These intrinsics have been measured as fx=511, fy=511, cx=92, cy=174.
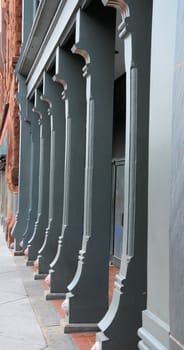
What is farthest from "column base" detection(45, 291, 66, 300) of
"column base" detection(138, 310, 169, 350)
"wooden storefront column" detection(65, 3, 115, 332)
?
"column base" detection(138, 310, 169, 350)

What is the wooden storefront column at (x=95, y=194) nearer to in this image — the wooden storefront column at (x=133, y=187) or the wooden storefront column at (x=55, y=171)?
the wooden storefront column at (x=133, y=187)

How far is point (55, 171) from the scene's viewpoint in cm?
827

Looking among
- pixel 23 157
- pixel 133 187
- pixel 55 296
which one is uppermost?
pixel 23 157

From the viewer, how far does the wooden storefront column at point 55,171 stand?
829 cm

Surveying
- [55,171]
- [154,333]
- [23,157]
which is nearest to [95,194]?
[55,171]

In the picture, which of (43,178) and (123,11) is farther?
(43,178)

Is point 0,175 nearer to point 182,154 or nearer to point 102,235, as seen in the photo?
point 102,235

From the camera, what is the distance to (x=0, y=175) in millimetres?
31047

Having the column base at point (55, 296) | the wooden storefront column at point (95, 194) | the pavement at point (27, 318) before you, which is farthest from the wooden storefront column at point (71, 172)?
the wooden storefront column at point (95, 194)

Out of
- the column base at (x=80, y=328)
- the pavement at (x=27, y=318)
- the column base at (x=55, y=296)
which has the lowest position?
the pavement at (x=27, y=318)

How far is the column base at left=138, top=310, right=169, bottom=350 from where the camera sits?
245 cm

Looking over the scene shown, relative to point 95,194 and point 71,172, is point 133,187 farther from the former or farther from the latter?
point 71,172

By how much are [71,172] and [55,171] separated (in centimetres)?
144

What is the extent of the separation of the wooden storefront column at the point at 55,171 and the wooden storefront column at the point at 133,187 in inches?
164
